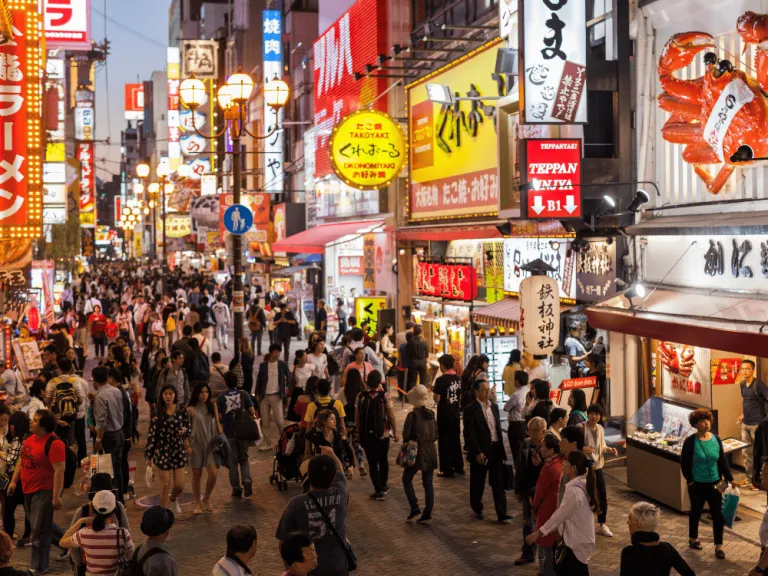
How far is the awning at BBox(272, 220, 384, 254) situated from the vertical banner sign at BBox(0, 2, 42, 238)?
43.5 ft

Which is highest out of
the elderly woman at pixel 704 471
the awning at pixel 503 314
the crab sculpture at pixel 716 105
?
the crab sculpture at pixel 716 105

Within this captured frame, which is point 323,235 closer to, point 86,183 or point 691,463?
point 691,463

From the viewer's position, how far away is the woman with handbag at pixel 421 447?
39.7ft

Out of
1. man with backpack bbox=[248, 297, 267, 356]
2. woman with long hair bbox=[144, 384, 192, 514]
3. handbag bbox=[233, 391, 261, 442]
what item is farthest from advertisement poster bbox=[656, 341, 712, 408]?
man with backpack bbox=[248, 297, 267, 356]

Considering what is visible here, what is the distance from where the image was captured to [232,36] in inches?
2591

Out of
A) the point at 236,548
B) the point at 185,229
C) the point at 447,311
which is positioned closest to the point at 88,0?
the point at 447,311

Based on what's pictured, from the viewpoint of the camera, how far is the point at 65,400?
13781mm

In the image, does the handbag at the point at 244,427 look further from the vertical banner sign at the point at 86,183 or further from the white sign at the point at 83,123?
the white sign at the point at 83,123

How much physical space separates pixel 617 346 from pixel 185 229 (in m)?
57.5

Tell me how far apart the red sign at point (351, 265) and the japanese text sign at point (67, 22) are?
10391mm

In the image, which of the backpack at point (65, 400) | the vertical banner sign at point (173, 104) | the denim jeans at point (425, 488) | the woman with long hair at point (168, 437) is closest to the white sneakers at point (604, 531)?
the denim jeans at point (425, 488)

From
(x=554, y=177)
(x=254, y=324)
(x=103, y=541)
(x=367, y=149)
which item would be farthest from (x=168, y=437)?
(x=254, y=324)

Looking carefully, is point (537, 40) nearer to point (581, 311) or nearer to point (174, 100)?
point (581, 311)

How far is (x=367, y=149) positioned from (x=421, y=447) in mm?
13975
